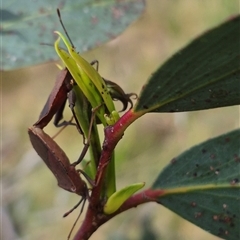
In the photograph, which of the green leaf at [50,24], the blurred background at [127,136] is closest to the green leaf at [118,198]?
the green leaf at [50,24]

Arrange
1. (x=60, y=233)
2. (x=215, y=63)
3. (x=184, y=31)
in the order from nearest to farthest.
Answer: (x=215, y=63) < (x=60, y=233) < (x=184, y=31)

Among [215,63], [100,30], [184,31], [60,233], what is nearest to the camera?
[215,63]

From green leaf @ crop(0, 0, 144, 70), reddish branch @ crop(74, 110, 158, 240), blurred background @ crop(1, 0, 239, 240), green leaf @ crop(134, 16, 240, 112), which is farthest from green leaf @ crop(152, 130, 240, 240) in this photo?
blurred background @ crop(1, 0, 239, 240)

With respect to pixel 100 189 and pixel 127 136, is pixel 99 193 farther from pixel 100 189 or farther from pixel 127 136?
pixel 127 136

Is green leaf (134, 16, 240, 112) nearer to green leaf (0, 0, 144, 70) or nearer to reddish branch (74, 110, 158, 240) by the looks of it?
reddish branch (74, 110, 158, 240)

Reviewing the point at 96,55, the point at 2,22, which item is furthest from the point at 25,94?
the point at 2,22

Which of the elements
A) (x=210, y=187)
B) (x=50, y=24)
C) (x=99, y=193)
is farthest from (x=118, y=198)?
(x=50, y=24)

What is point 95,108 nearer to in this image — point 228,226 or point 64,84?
point 64,84
